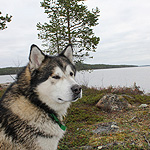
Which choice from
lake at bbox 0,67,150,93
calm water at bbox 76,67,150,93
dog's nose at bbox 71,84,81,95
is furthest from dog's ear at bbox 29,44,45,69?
calm water at bbox 76,67,150,93

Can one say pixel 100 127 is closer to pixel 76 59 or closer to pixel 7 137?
pixel 7 137

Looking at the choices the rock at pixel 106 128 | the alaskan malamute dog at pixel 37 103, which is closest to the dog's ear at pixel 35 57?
the alaskan malamute dog at pixel 37 103

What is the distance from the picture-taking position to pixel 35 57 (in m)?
2.85

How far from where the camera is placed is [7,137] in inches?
95.4

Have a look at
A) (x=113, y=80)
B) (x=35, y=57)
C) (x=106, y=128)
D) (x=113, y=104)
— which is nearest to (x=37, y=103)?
(x=35, y=57)

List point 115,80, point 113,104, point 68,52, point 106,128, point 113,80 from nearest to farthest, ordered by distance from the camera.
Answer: point 68,52 → point 106,128 → point 113,104 → point 115,80 → point 113,80

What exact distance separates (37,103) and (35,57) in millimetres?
908

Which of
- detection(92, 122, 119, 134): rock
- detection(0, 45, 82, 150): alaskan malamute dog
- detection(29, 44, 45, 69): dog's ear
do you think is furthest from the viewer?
detection(92, 122, 119, 134): rock

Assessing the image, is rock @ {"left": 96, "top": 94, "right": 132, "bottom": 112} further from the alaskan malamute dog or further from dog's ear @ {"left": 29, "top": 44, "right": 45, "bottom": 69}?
dog's ear @ {"left": 29, "top": 44, "right": 45, "bottom": 69}

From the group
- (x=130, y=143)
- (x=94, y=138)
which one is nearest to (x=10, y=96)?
(x=94, y=138)

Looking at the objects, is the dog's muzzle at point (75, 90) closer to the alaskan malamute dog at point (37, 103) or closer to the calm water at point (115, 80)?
the alaskan malamute dog at point (37, 103)

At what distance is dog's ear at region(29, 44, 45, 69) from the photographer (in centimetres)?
274

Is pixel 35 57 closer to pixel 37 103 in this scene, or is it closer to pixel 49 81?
pixel 49 81

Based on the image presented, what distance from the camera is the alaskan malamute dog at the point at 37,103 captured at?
2.51 m
